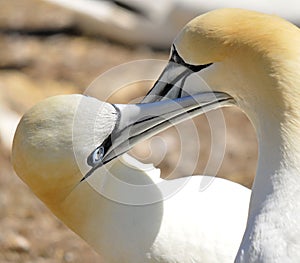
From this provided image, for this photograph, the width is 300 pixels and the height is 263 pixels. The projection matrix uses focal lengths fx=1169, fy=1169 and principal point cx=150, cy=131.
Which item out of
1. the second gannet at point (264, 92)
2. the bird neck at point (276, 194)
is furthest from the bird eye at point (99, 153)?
the bird neck at point (276, 194)

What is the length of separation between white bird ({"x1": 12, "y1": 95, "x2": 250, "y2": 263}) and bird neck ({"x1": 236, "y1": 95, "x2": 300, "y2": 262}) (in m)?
0.34

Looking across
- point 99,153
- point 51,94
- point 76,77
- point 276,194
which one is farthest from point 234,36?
point 76,77

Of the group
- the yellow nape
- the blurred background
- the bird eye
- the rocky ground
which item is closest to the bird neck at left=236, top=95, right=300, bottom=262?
the yellow nape

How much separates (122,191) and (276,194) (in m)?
0.81

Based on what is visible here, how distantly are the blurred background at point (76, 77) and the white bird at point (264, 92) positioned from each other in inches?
72.7

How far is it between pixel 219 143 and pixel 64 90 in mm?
2261

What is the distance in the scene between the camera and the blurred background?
540cm

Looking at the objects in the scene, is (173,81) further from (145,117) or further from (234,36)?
(234,36)

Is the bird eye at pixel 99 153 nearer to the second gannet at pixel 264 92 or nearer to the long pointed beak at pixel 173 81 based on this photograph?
the long pointed beak at pixel 173 81

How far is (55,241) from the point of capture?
209 inches

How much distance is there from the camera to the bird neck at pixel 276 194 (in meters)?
3.03

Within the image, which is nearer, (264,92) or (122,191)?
(264,92)

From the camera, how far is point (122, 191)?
12.3 ft

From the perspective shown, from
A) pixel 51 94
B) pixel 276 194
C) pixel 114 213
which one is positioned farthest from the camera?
pixel 51 94
